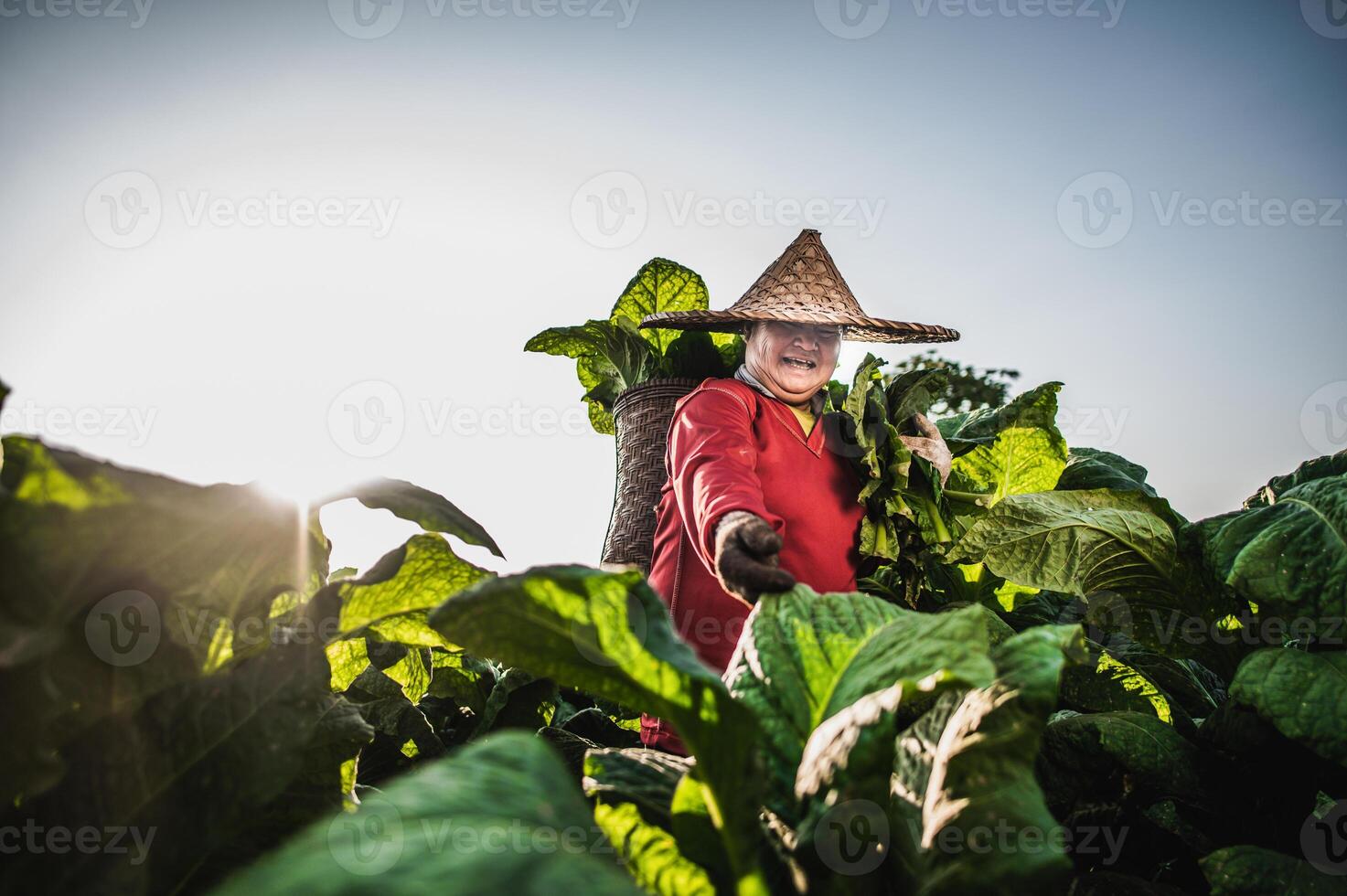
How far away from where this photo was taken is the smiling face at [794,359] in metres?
2.37

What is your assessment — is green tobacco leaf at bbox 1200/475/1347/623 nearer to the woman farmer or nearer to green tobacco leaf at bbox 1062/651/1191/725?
green tobacco leaf at bbox 1062/651/1191/725

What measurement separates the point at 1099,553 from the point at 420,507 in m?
1.46

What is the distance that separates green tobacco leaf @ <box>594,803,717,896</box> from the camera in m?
0.80

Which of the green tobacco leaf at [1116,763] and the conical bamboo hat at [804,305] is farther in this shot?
the conical bamboo hat at [804,305]

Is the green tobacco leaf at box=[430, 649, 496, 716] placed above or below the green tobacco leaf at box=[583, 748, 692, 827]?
below

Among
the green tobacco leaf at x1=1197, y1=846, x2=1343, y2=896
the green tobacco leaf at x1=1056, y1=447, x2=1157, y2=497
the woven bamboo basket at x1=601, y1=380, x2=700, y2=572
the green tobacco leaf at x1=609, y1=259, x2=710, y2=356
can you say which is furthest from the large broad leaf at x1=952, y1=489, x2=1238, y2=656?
the green tobacco leaf at x1=609, y1=259, x2=710, y2=356

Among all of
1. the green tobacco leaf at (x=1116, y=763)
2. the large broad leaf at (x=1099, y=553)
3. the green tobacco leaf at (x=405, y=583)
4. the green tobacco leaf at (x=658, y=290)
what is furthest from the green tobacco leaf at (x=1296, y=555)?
the green tobacco leaf at (x=658, y=290)

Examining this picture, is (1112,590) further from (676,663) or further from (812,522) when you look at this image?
(676,663)

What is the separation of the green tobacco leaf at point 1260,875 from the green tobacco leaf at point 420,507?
109 cm

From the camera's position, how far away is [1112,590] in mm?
1886

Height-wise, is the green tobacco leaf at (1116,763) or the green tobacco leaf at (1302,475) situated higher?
the green tobacco leaf at (1302,475)

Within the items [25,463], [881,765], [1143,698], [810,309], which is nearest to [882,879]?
[881,765]

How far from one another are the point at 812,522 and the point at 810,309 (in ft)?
1.96

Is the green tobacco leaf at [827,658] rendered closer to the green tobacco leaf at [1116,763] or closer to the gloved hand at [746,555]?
the gloved hand at [746,555]
